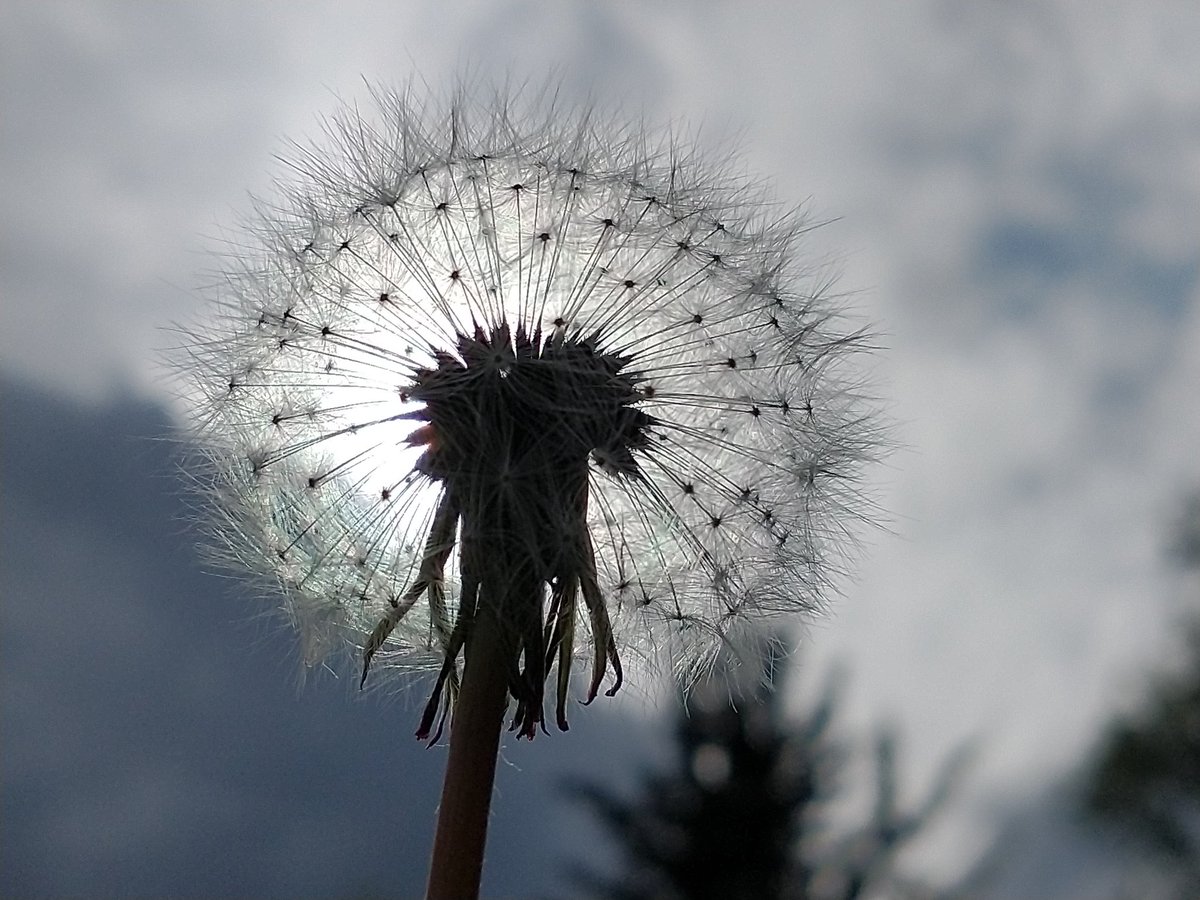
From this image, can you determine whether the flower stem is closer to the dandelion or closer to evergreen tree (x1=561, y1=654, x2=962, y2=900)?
the dandelion

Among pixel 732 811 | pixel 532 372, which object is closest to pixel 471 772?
pixel 532 372

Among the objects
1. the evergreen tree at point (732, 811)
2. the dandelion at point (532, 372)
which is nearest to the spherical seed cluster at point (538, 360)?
the dandelion at point (532, 372)

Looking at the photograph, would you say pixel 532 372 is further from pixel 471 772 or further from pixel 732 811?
pixel 732 811

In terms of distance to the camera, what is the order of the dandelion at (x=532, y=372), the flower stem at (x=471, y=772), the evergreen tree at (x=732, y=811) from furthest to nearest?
1. the evergreen tree at (x=732, y=811)
2. the dandelion at (x=532, y=372)
3. the flower stem at (x=471, y=772)

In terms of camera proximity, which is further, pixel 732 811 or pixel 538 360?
pixel 732 811

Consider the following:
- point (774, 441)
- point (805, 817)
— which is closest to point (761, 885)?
point (805, 817)

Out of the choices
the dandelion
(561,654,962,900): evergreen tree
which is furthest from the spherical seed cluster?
(561,654,962,900): evergreen tree

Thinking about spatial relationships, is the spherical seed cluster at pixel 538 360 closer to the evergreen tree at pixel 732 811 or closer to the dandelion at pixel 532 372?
the dandelion at pixel 532 372

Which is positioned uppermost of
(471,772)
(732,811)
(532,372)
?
(732,811)
